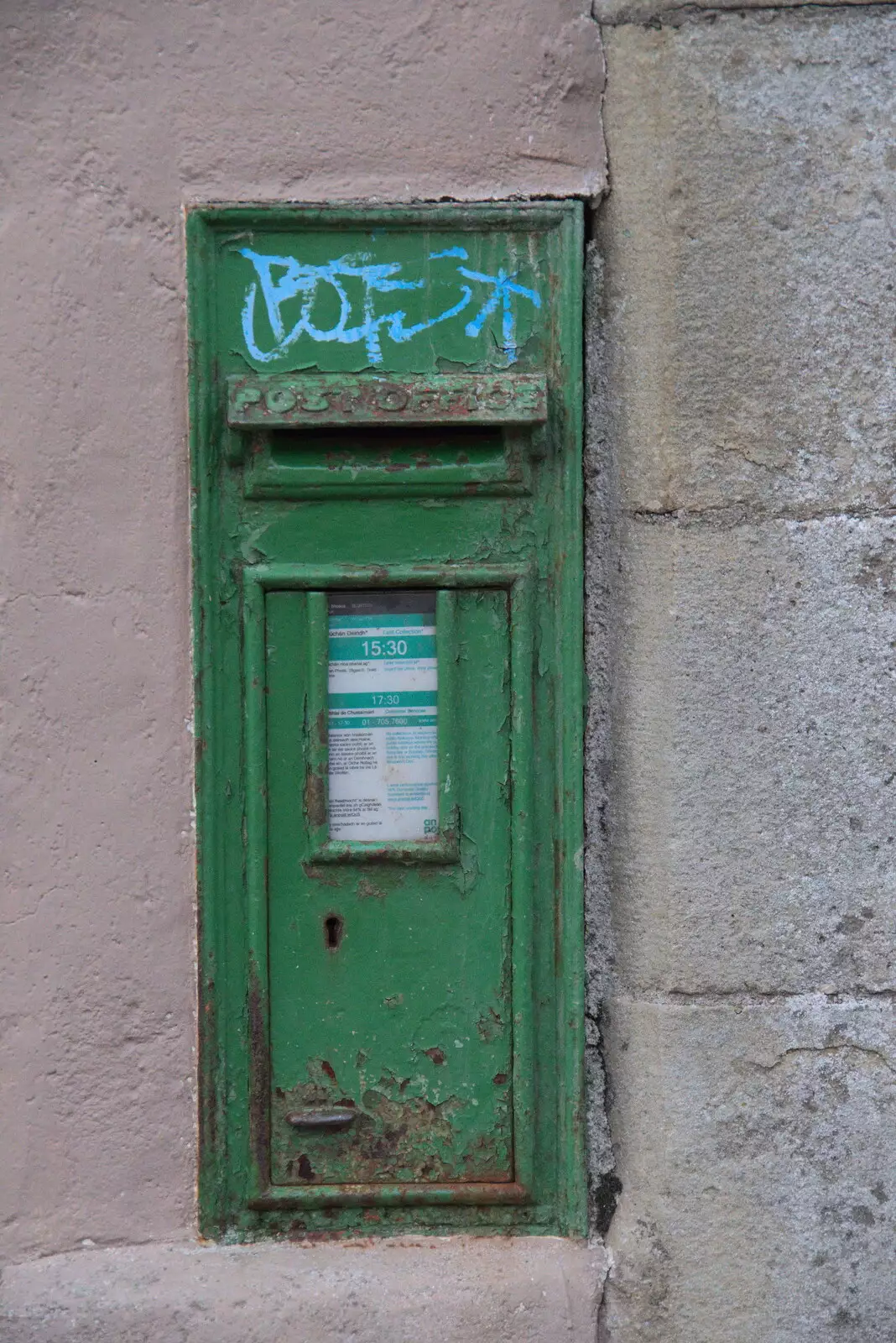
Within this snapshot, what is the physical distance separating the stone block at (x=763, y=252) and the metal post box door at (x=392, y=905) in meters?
0.44

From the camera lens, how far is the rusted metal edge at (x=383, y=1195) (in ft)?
6.01

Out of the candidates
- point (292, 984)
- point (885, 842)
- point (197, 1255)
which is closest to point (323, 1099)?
point (292, 984)

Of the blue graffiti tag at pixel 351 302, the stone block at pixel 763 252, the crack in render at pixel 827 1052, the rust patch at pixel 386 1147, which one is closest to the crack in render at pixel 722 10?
the stone block at pixel 763 252

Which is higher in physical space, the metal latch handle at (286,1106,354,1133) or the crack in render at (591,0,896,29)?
the crack in render at (591,0,896,29)

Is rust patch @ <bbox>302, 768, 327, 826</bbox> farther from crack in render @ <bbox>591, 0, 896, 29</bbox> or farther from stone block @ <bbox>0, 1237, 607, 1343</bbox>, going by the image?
crack in render @ <bbox>591, 0, 896, 29</bbox>

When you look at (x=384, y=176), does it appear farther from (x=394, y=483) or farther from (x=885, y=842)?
(x=885, y=842)

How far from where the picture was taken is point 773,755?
1.80m

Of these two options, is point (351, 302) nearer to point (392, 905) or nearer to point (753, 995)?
point (392, 905)

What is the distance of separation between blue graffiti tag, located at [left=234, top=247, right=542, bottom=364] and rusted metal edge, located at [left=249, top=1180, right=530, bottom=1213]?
1.37 m

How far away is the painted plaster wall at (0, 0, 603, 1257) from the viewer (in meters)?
1.81

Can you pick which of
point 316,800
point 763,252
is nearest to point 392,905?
point 316,800

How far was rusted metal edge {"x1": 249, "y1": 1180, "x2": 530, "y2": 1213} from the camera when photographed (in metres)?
1.83

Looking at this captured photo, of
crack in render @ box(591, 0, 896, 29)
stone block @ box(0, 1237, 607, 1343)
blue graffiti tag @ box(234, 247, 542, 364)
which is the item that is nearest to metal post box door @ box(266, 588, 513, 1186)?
stone block @ box(0, 1237, 607, 1343)

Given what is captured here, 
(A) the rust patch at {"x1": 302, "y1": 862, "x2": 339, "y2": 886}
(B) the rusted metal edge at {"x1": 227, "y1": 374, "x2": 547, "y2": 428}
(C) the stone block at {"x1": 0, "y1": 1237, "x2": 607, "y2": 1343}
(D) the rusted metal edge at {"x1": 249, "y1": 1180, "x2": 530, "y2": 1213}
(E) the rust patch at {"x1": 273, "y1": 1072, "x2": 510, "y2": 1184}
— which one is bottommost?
(C) the stone block at {"x1": 0, "y1": 1237, "x2": 607, "y2": 1343}
